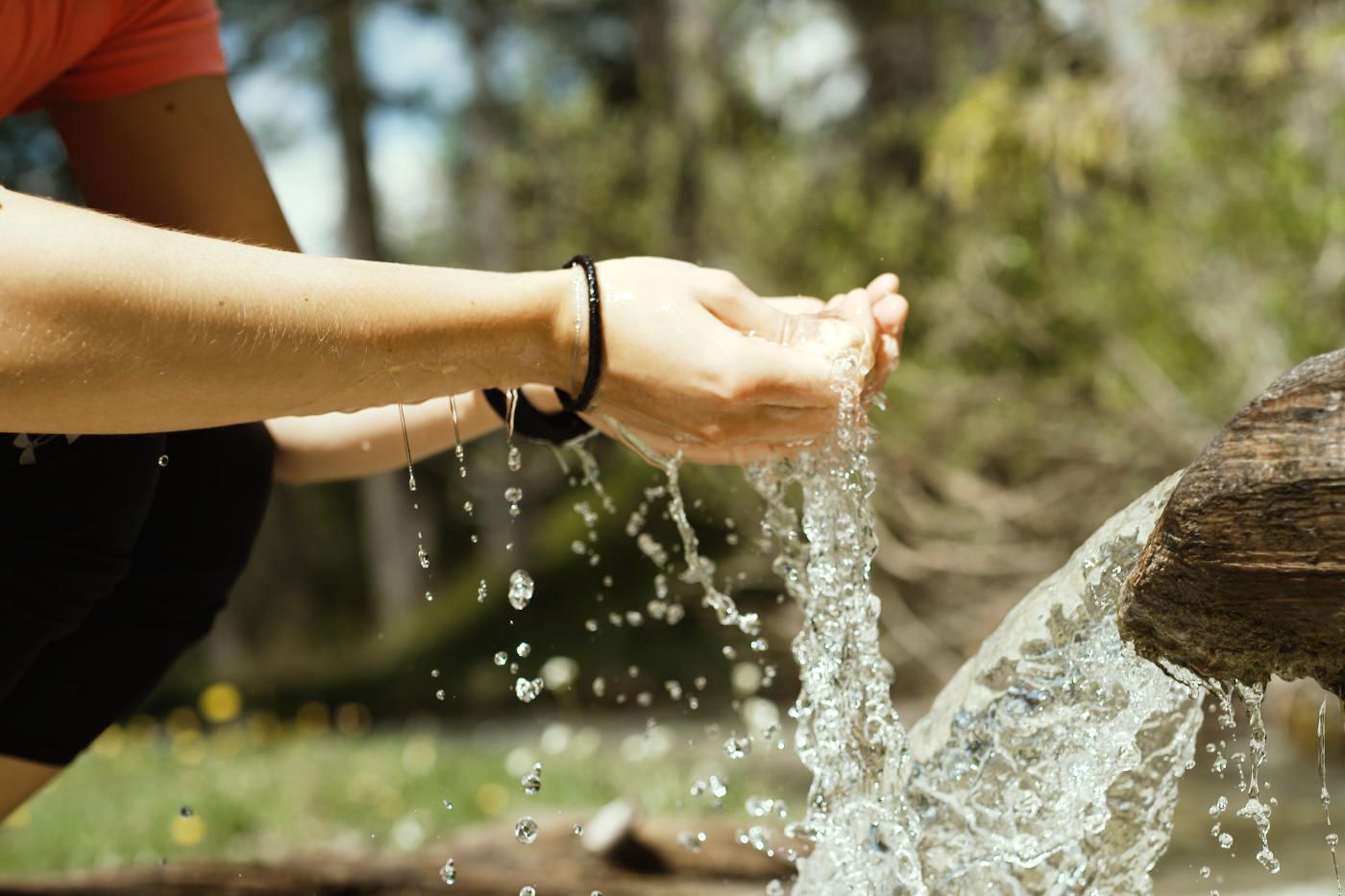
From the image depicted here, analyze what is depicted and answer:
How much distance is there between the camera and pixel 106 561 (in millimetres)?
1673

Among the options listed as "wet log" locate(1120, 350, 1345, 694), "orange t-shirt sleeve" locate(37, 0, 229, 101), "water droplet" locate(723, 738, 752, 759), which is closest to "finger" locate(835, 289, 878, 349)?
"wet log" locate(1120, 350, 1345, 694)

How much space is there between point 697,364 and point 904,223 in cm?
573

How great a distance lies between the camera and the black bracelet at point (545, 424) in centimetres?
179

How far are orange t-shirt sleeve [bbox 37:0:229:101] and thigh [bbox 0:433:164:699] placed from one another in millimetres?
547

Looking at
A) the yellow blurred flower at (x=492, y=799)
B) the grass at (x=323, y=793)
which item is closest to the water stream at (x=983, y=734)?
the grass at (x=323, y=793)

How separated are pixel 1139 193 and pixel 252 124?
783cm

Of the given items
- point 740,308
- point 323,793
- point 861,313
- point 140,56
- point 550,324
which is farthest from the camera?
point 323,793

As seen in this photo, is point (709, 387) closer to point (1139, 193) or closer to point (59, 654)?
point (59, 654)

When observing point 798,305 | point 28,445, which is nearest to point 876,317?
point 798,305

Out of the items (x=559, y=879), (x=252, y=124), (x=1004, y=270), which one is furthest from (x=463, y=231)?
(x=559, y=879)

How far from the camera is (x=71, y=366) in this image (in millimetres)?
1165

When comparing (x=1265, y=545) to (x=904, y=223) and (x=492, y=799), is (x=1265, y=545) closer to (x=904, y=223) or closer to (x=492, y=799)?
(x=492, y=799)

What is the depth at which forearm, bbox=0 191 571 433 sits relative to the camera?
1.14 metres

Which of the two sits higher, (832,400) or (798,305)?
(798,305)
